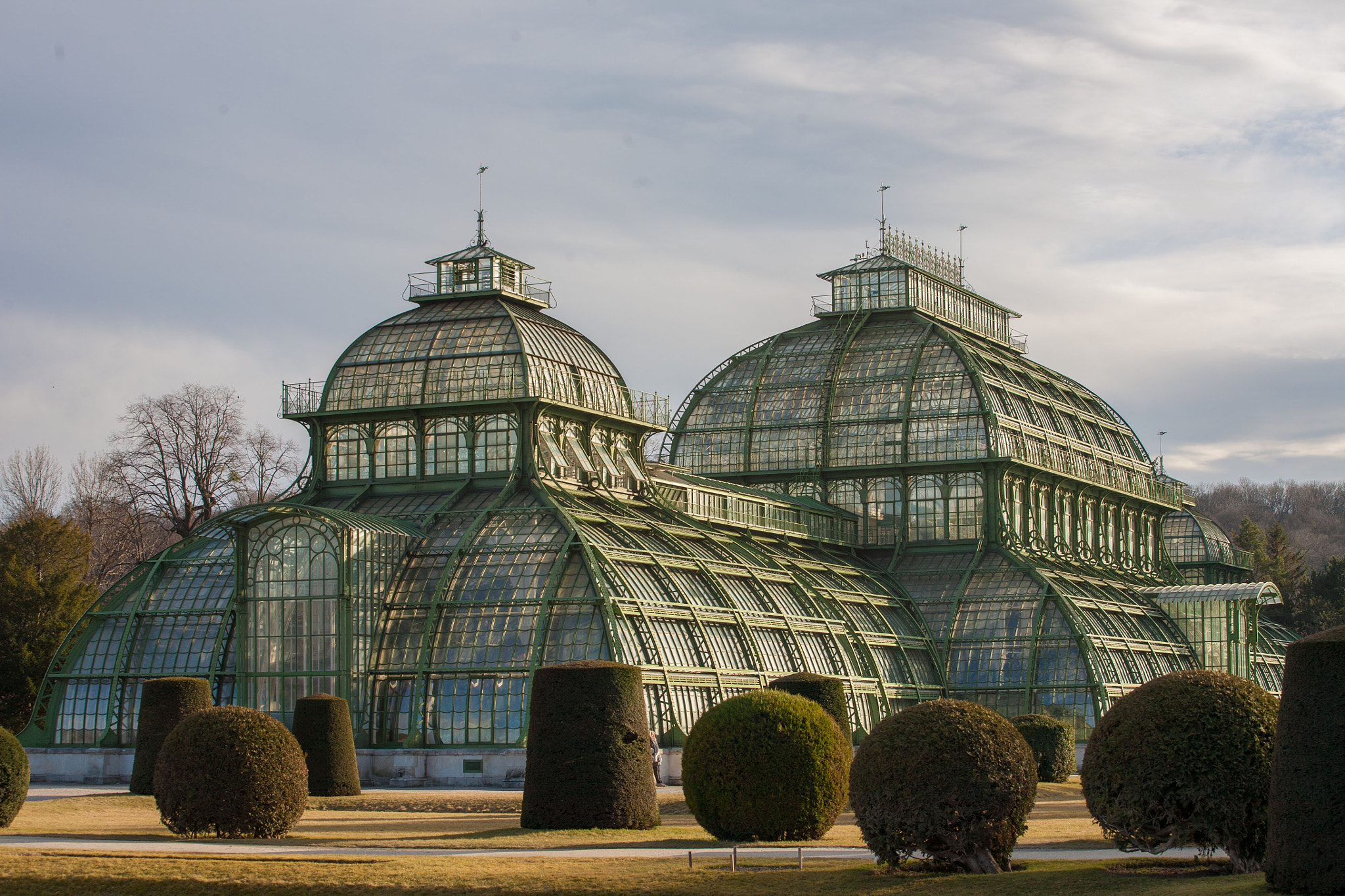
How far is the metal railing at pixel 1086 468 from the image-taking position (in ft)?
265

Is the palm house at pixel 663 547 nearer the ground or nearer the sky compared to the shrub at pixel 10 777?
nearer the sky

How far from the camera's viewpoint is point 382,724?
181 ft

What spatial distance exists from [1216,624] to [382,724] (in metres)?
42.3

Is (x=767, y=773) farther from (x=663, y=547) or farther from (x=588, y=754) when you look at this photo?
(x=663, y=547)

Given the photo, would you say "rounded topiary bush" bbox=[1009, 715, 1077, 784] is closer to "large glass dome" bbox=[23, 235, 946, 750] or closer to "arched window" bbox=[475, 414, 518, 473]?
"large glass dome" bbox=[23, 235, 946, 750]

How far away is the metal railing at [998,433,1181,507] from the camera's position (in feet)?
265

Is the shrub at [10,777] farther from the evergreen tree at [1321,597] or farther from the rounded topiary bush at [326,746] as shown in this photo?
the evergreen tree at [1321,597]

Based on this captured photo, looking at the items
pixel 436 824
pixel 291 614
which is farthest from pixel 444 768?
pixel 436 824

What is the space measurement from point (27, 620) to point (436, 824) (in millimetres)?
32911

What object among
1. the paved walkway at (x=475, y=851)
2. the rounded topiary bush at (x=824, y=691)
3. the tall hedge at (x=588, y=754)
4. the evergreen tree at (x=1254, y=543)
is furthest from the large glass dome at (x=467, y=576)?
the evergreen tree at (x=1254, y=543)

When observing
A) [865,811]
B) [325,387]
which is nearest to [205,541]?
[325,387]

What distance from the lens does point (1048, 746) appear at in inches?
2266

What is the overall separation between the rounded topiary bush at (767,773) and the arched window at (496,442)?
28180mm

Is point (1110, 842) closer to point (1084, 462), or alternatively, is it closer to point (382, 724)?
point (382, 724)
